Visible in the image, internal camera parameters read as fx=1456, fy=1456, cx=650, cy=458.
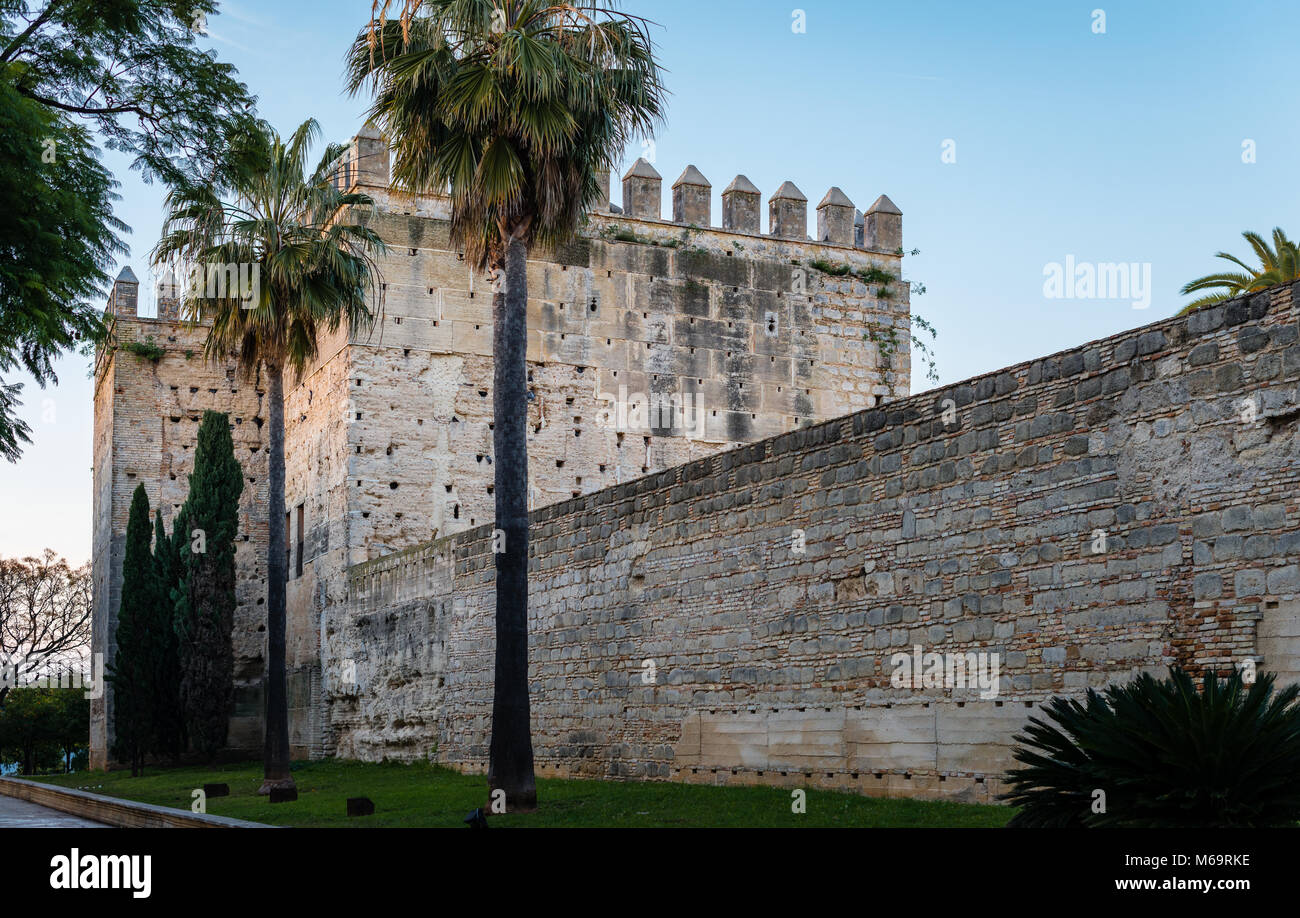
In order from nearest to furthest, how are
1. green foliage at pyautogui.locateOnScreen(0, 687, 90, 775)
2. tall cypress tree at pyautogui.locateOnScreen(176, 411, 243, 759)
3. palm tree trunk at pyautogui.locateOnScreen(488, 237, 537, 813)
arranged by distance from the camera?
palm tree trunk at pyautogui.locateOnScreen(488, 237, 537, 813)
tall cypress tree at pyautogui.locateOnScreen(176, 411, 243, 759)
green foliage at pyautogui.locateOnScreen(0, 687, 90, 775)

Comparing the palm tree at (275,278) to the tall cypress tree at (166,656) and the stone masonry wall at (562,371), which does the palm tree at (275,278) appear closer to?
the stone masonry wall at (562,371)

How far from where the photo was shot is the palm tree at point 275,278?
66.0 ft

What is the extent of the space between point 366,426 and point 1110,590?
18.5 m

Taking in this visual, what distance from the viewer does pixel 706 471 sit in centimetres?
1655

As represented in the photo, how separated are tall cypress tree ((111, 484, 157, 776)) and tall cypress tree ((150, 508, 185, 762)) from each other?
0.12 meters

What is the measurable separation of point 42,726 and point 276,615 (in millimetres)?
29470

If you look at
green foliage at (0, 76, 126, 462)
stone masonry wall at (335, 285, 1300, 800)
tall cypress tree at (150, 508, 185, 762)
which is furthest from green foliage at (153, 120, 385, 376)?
tall cypress tree at (150, 508, 185, 762)

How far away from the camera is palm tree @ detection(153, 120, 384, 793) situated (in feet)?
66.0

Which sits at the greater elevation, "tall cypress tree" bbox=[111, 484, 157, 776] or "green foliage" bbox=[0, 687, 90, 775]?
"tall cypress tree" bbox=[111, 484, 157, 776]

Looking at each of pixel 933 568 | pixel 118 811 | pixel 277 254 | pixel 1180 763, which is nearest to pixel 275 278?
pixel 277 254

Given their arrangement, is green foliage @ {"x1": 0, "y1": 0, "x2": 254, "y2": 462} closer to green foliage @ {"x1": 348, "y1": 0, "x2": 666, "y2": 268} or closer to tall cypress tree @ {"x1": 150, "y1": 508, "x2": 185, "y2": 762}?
green foliage @ {"x1": 348, "y1": 0, "x2": 666, "y2": 268}
